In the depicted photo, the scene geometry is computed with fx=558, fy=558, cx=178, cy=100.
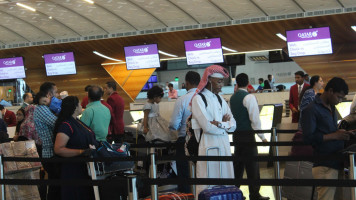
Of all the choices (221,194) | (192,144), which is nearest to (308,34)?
(192,144)

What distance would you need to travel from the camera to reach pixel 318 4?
1555 centimetres

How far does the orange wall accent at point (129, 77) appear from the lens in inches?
924

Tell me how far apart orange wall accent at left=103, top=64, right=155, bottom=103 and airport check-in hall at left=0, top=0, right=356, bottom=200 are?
0.17ft

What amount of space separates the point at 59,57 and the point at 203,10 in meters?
6.15

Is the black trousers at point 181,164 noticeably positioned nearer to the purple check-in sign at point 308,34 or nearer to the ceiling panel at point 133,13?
the purple check-in sign at point 308,34

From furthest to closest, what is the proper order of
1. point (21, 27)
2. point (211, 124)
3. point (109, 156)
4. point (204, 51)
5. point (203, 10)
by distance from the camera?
point (21, 27) → point (204, 51) → point (203, 10) → point (109, 156) → point (211, 124)

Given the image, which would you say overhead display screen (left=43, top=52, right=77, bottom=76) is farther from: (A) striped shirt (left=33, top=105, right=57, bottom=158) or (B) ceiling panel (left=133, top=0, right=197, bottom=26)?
(A) striped shirt (left=33, top=105, right=57, bottom=158)

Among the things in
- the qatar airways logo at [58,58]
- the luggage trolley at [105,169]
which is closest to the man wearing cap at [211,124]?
the luggage trolley at [105,169]

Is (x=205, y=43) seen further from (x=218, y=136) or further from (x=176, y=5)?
(x=218, y=136)

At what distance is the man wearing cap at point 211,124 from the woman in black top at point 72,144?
1.18m

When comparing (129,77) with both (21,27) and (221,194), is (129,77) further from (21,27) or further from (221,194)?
(221,194)

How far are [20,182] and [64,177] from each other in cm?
47

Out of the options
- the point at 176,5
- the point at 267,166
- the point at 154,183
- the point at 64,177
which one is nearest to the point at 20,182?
the point at 64,177

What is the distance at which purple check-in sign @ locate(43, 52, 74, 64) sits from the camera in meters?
20.0
